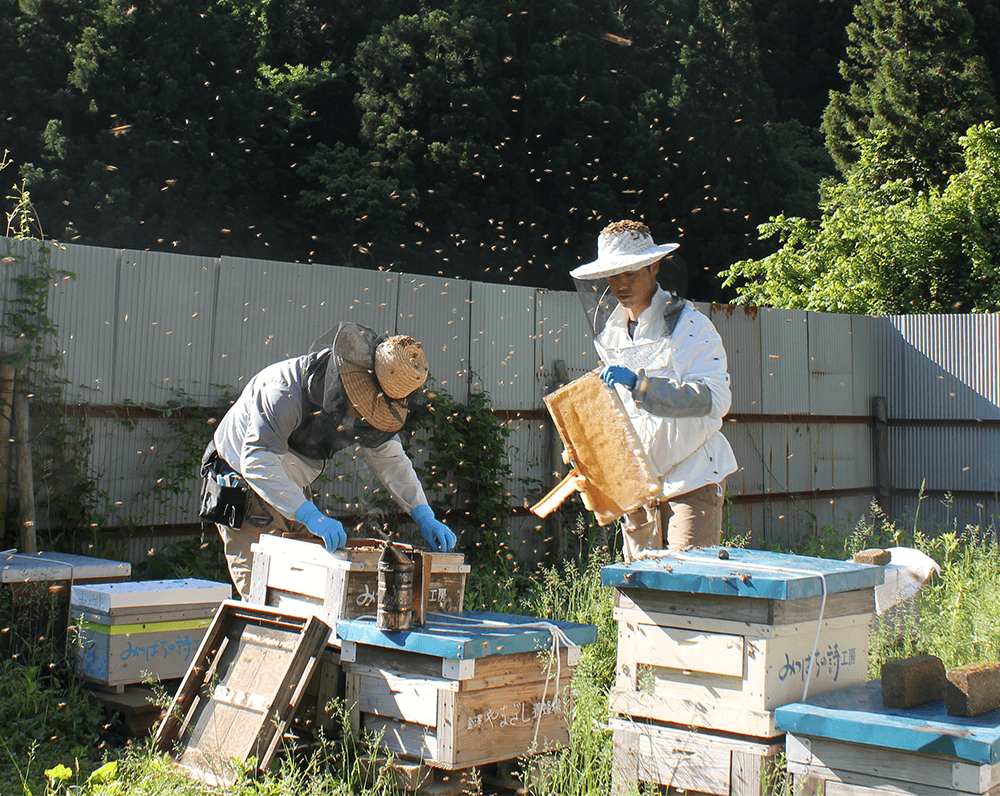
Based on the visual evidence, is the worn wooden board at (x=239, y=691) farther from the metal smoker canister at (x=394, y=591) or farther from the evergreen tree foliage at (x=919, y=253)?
the evergreen tree foliage at (x=919, y=253)

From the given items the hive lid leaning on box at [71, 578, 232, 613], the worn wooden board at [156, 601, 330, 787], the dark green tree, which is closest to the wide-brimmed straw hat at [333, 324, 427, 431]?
the worn wooden board at [156, 601, 330, 787]

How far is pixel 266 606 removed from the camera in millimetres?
3916

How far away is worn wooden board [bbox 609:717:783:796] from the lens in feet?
9.28

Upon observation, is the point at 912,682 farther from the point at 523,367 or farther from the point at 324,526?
the point at 523,367

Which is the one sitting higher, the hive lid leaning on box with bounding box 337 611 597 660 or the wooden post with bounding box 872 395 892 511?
the wooden post with bounding box 872 395 892 511

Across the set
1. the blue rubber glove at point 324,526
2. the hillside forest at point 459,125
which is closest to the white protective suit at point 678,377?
the blue rubber glove at point 324,526

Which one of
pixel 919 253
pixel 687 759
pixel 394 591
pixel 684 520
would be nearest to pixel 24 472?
pixel 394 591

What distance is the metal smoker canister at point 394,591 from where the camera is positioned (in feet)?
11.0

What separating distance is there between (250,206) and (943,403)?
1475cm

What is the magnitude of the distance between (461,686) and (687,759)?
2.48 ft

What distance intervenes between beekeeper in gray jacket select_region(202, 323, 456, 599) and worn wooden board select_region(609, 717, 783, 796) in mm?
1364

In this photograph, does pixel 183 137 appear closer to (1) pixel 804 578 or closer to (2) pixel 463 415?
(2) pixel 463 415

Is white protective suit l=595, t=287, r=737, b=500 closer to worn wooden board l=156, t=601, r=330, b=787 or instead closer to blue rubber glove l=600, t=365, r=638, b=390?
blue rubber glove l=600, t=365, r=638, b=390

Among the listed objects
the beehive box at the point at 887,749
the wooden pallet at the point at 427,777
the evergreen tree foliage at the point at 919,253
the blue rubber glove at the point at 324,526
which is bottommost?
the wooden pallet at the point at 427,777
